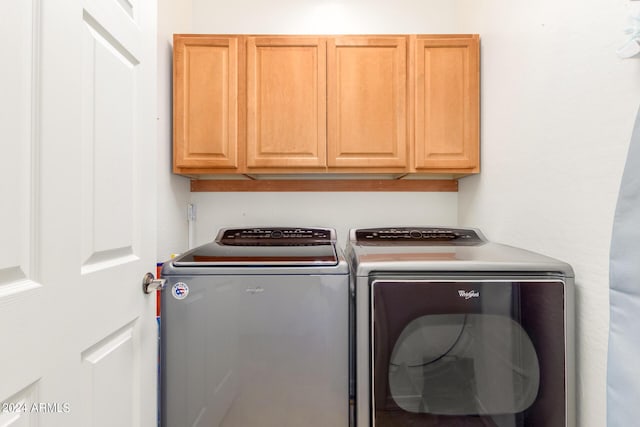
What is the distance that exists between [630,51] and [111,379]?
1.53 metres

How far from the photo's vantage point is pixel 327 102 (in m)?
1.78

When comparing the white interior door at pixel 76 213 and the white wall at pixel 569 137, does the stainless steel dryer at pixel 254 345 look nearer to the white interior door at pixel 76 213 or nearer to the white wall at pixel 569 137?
the white interior door at pixel 76 213

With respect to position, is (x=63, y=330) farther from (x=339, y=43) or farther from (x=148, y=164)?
(x=339, y=43)

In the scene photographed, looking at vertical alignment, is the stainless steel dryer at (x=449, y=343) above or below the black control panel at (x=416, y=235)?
below

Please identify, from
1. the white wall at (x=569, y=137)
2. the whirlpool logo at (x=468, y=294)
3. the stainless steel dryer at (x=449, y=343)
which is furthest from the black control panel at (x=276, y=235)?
the white wall at (x=569, y=137)

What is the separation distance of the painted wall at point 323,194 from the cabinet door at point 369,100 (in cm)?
40

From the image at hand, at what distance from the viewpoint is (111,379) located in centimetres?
92

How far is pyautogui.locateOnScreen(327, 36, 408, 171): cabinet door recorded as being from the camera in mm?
1773

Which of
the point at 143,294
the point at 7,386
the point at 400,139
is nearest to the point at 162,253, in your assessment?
the point at 143,294

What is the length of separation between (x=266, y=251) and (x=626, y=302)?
1.13m

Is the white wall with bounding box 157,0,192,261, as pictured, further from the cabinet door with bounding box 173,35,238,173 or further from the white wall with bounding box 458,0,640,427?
the white wall with bounding box 458,0,640,427

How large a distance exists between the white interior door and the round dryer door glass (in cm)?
87

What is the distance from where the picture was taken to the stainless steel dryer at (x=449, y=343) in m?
1.16

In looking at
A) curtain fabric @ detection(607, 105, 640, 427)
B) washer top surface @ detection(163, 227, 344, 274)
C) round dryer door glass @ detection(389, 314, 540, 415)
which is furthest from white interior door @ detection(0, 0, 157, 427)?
curtain fabric @ detection(607, 105, 640, 427)
